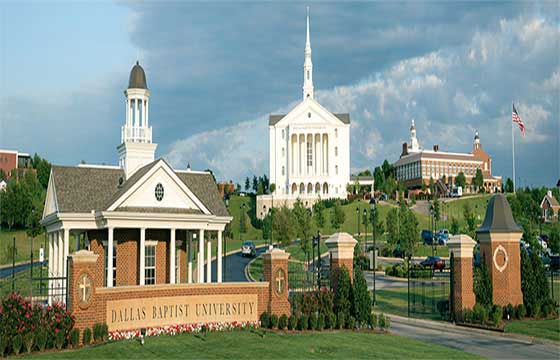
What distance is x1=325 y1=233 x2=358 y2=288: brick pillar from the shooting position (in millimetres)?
22656

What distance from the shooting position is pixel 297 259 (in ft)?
196

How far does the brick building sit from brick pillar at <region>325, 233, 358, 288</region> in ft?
439

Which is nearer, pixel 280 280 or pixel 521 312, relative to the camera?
pixel 280 280

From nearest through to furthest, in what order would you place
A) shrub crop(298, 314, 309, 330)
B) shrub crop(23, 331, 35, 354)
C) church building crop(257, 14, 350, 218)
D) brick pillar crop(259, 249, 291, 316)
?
shrub crop(23, 331, 35, 354)
shrub crop(298, 314, 309, 330)
brick pillar crop(259, 249, 291, 316)
church building crop(257, 14, 350, 218)

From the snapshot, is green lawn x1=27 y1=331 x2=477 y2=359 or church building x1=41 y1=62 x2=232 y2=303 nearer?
green lawn x1=27 y1=331 x2=477 y2=359

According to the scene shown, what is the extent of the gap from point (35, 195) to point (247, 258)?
43.1 metres

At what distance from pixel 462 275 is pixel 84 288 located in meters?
13.9

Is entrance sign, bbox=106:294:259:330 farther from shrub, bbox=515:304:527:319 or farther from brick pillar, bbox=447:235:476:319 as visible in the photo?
shrub, bbox=515:304:527:319

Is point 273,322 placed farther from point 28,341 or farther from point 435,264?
point 435,264

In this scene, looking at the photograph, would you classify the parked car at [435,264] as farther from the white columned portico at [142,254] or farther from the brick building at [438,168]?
the brick building at [438,168]

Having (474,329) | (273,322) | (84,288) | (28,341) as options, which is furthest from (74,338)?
(474,329)

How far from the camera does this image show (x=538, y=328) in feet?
73.2

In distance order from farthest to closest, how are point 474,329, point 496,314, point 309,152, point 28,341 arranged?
point 309,152
point 474,329
point 496,314
point 28,341

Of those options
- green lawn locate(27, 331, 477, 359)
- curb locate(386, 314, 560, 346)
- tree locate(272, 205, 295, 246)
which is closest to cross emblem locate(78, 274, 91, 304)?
green lawn locate(27, 331, 477, 359)
